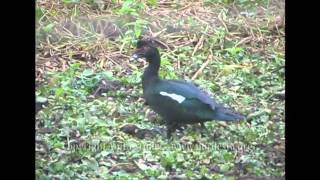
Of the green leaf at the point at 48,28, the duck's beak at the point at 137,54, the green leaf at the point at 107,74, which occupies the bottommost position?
the green leaf at the point at 107,74

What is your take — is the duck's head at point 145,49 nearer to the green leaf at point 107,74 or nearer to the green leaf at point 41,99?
the green leaf at point 107,74

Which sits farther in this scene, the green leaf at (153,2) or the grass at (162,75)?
the green leaf at (153,2)

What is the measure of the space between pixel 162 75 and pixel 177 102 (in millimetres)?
111

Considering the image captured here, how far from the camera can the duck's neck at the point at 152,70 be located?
2469 mm

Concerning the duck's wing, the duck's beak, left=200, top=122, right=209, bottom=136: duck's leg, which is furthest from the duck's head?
left=200, top=122, right=209, bottom=136: duck's leg

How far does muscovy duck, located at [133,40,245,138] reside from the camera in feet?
8.03

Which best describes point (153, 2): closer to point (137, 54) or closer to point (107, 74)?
point (137, 54)

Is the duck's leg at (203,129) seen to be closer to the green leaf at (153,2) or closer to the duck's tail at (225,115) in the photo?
the duck's tail at (225,115)

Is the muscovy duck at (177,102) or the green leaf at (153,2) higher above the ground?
the green leaf at (153,2)

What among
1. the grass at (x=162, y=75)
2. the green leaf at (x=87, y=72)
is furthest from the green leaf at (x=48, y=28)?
the green leaf at (x=87, y=72)

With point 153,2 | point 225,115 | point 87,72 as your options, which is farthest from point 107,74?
point 225,115

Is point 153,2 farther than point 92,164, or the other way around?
point 153,2

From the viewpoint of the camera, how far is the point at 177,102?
2.46 metres

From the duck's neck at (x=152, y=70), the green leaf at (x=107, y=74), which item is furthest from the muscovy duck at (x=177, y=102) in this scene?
the green leaf at (x=107, y=74)
